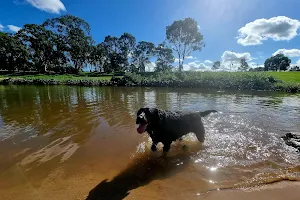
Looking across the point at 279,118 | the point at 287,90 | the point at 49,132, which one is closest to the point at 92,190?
the point at 49,132

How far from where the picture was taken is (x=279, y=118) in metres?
10.9

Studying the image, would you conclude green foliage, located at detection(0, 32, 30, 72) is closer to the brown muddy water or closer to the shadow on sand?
the brown muddy water

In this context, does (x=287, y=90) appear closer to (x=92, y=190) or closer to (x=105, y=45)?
(x=92, y=190)

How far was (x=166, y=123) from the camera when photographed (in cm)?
594

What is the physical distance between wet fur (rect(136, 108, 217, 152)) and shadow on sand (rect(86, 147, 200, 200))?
46cm

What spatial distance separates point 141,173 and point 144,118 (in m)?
1.45

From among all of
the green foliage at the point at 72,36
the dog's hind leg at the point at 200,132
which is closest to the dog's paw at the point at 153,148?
the dog's hind leg at the point at 200,132

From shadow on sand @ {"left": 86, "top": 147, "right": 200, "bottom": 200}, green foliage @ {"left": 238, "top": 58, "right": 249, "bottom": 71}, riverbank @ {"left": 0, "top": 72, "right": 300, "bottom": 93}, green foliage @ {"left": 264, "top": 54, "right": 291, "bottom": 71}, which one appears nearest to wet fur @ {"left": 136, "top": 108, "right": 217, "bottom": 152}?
shadow on sand @ {"left": 86, "top": 147, "right": 200, "bottom": 200}

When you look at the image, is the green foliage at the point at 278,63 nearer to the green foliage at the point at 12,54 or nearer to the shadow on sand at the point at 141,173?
the green foliage at the point at 12,54

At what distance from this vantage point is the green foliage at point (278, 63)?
122750 mm

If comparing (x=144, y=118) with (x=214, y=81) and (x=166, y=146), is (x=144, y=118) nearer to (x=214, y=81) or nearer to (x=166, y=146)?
(x=166, y=146)

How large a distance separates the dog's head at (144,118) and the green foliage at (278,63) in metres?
143

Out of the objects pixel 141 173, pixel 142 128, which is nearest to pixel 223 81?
pixel 142 128

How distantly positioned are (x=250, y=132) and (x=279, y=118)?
375cm
